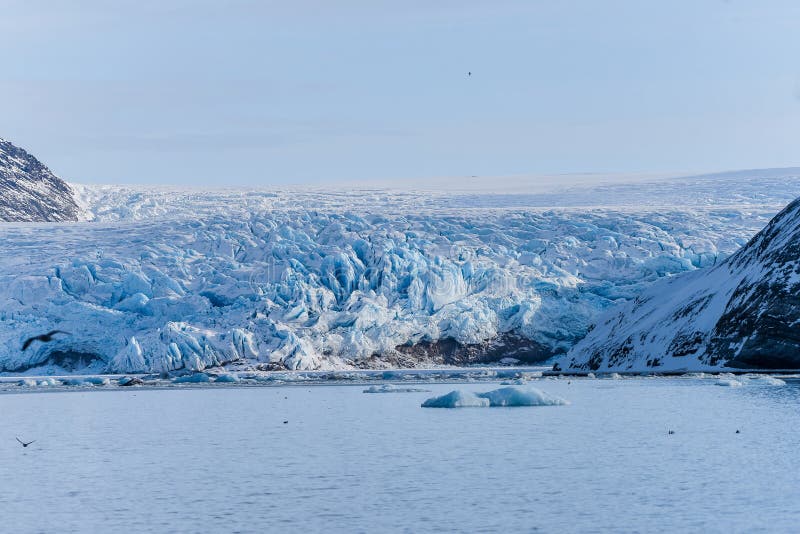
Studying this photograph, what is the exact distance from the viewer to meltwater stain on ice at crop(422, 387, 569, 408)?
33.2 m

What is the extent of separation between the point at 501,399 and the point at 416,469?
14.8 m

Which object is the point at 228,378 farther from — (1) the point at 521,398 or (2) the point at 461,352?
(1) the point at 521,398

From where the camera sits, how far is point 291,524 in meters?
14.5

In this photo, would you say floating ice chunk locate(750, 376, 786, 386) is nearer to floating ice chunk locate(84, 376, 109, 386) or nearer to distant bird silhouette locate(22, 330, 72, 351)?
floating ice chunk locate(84, 376, 109, 386)

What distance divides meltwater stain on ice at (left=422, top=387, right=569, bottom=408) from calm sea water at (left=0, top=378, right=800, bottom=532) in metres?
0.76

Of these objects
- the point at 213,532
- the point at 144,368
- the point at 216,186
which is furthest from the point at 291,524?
the point at 216,186

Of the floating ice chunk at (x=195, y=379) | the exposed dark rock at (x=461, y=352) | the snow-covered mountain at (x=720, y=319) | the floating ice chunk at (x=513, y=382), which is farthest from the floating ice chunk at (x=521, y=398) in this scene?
the exposed dark rock at (x=461, y=352)

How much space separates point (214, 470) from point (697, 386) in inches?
1036

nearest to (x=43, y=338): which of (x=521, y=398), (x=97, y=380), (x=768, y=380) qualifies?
(x=97, y=380)

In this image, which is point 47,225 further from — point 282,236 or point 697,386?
point 697,386

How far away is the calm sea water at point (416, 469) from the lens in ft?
48.3

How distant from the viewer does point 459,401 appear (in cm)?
3303

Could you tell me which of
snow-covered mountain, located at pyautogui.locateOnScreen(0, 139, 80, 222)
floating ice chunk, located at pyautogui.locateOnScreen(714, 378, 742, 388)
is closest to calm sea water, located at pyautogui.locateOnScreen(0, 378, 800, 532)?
floating ice chunk, located at pyautogui.locateOnScreen(714, 378, 742, 388)

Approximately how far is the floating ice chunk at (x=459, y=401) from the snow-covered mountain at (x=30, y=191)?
220ft
